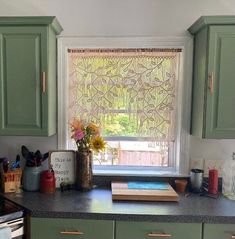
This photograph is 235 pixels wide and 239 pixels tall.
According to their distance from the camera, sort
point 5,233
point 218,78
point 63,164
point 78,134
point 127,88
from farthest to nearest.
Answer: point 127,88 < point 63,164 < point 78,134 < point 218,78 < point 5,233

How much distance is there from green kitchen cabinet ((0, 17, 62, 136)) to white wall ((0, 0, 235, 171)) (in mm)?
293

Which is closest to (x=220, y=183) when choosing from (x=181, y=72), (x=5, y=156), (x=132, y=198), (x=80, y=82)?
(x=132, y=198)

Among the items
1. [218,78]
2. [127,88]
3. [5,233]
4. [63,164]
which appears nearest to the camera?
[5,233]

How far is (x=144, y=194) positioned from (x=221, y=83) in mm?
901

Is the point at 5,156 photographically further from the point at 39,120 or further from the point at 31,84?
the point at 31,84

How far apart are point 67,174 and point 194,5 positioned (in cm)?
163

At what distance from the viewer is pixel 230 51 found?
170 cm

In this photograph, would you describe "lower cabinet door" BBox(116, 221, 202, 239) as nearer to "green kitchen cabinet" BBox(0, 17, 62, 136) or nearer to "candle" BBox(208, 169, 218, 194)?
"candle" BBox(208, 169, 218, 194)

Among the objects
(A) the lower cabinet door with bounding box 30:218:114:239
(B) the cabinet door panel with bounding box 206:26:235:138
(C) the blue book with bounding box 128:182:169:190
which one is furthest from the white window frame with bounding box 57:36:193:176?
(A) the lower cabinet door with bounding box 30:218:114:239

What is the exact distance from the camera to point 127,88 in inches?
82.3

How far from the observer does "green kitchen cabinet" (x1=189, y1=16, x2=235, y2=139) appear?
1688mm

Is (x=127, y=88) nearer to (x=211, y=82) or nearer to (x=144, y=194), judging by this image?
(x=211, y=82)

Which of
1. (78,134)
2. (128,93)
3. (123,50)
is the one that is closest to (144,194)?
(78,134)

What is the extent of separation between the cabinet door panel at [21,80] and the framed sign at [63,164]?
0.27 metres
